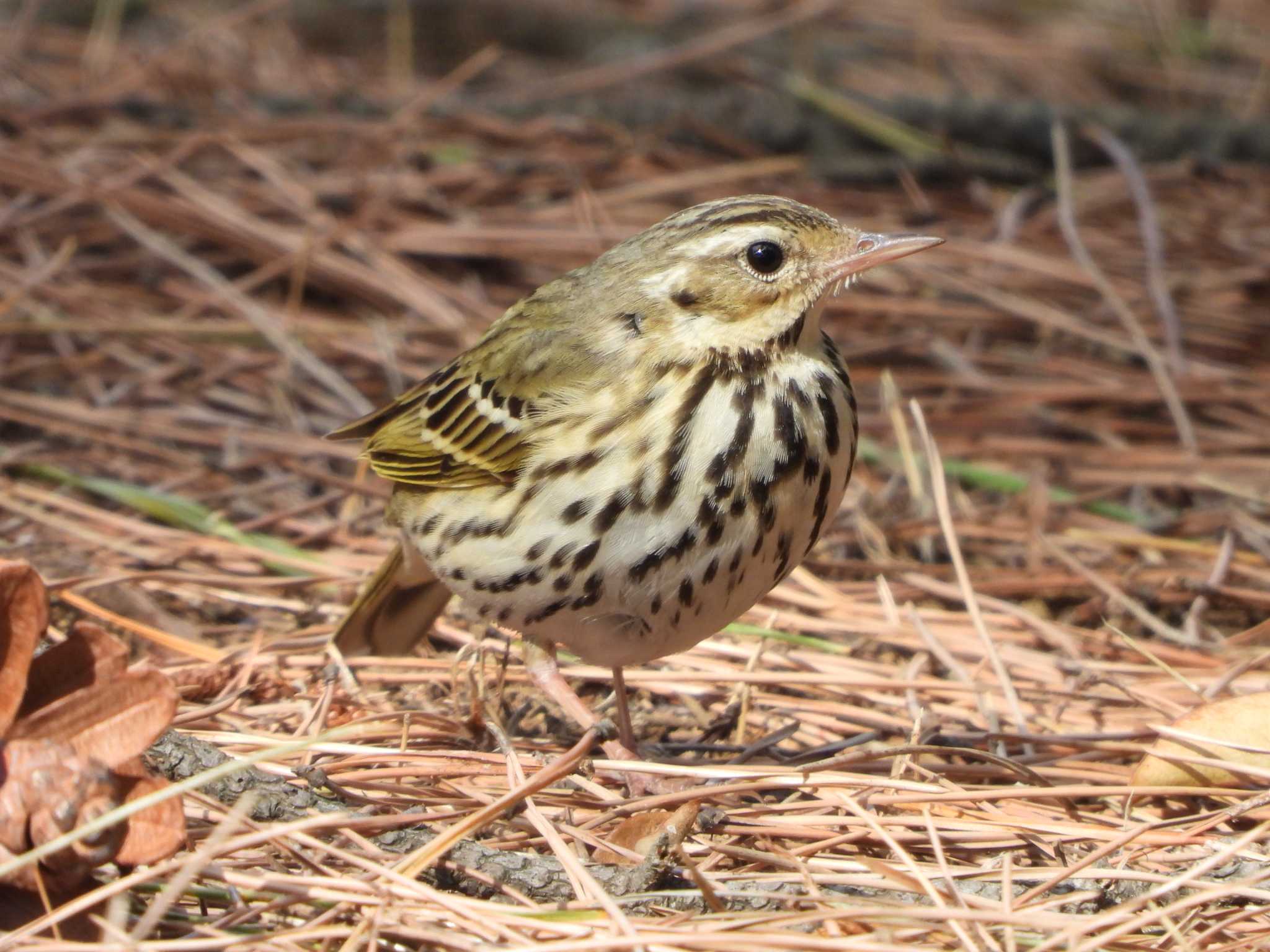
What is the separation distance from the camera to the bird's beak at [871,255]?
359 cm

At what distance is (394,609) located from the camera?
14.1ft

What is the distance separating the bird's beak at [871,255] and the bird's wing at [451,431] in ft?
2.63

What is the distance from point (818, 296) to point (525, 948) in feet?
5.71

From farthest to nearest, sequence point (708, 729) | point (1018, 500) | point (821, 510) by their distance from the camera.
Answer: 1. point (1018, 500)
2. point (708, 729)
3. point (821, 510)

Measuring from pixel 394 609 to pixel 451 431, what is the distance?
60 cm

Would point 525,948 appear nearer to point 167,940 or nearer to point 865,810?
point 167,940

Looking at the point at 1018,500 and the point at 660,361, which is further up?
the point at 1018,500

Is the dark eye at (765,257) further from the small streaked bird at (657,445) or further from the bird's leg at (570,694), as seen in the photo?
the bird's leg at (570,694)

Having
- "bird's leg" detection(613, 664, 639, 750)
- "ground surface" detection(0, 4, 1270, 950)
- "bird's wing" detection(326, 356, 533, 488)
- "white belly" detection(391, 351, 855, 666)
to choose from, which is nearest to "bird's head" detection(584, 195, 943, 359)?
"white belly" detection(391, 351, 855, 666)

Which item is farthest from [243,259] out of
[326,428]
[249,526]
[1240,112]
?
[1240,112]

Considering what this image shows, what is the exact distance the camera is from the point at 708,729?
4133 mm

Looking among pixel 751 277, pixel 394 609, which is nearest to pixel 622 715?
pixel 394 609

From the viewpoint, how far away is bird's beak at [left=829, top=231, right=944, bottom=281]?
3586 mm

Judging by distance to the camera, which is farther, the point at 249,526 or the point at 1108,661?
the point at 249,526
